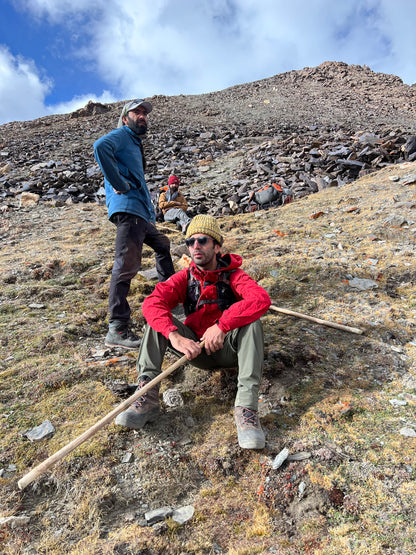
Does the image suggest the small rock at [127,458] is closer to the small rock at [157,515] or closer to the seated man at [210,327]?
the seated man at [210,327]

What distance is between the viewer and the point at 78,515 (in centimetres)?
240

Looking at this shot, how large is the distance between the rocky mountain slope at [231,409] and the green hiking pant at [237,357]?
33 centimetres

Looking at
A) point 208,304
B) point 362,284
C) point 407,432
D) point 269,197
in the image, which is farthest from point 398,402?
point 269,197

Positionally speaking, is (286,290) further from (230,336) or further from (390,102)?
(390,102)

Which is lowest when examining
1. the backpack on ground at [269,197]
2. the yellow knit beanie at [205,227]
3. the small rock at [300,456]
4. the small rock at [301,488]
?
the small rock at [301,488]

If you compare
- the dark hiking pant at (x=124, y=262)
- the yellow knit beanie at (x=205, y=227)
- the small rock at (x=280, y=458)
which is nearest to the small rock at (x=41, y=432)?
the dark hiking pant at (x=124, y=262)

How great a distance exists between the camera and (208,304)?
3.73m

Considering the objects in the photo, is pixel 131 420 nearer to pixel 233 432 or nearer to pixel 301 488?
pixel 233 432

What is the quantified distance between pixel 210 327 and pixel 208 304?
35 centimetres

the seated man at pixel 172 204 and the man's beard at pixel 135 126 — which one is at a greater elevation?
the man's beard at pixel 135 126

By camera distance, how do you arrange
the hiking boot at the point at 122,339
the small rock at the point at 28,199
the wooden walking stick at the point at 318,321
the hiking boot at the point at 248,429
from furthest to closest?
the small rock at the point at 28,199
the hiking boot at the point at 122,339
the wooden walking stick at the point at 318,321
the hiking boot at the point at 248,429

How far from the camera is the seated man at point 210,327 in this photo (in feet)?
10.2

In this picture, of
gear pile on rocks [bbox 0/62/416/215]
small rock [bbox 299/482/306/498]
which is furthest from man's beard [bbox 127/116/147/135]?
gear pile on rocks [bbox 0/62/416/215]

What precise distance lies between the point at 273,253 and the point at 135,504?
17.8 feet
